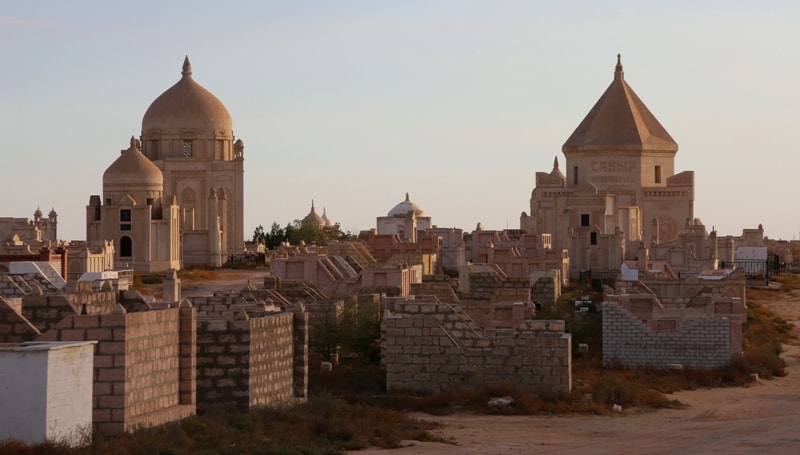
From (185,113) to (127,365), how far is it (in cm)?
5883

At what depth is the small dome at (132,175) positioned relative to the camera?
212 feet

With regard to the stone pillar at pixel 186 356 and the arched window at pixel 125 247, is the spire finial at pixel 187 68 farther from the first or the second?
the stone pillar at pixel 186 356

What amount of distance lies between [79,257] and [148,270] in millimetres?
12022

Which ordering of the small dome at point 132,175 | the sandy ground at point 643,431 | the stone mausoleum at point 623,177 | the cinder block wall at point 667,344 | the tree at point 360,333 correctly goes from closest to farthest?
the sandy ground at point 643,431 < the tree at point 360,333 < the cinder block wall at point 667,344 < the small dome at point 132,175 < the stone mausoleum at point 623,177

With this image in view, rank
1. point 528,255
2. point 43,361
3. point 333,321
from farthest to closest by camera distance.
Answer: point 528,255
point 333,321
point 43,361

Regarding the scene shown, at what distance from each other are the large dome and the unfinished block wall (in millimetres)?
57921

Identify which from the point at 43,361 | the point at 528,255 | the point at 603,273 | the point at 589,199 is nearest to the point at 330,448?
the point at 43,361

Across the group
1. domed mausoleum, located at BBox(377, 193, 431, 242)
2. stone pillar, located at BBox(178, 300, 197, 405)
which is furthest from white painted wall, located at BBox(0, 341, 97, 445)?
domed mausoleum, located at BBox(377, 193, 431, 242)

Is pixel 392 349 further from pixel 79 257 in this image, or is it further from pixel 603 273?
pixel 603 273

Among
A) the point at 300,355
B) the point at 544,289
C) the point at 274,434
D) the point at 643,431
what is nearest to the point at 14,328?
the point at 274,434

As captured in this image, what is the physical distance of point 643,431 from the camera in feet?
57.1

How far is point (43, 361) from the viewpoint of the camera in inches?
504

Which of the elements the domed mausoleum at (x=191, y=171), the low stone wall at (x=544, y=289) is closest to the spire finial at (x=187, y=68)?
the domed mausoleum at (x=191, y=171)

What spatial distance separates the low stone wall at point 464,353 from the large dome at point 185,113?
175ft
